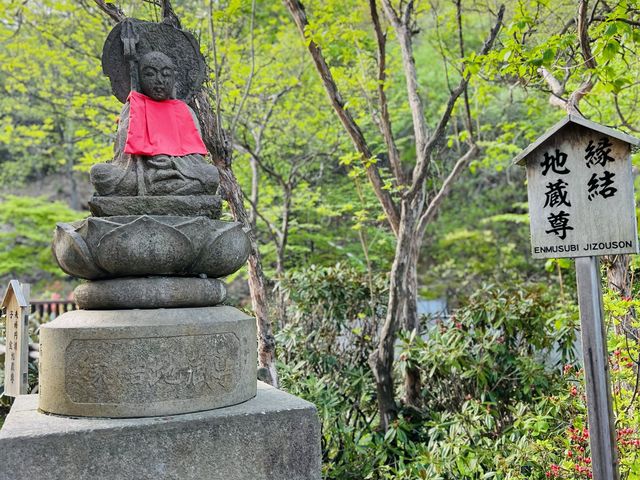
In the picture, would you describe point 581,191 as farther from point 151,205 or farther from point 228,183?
point 228,183

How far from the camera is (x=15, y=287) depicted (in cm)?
501

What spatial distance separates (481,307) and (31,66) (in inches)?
429

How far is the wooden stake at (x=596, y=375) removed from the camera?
3014mm

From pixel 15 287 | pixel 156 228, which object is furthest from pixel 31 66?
pixel 156 228

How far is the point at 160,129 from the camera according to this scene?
3.30 meters

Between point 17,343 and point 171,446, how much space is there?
2.93 m

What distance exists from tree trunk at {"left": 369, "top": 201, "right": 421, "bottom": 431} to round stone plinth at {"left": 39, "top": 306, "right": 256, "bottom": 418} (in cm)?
300

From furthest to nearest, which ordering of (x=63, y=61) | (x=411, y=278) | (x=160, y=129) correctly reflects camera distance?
(x=63, y=61), (x=411, y=278), (x=160, y=129)

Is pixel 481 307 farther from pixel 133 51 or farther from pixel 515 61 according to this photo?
pixel 133 51

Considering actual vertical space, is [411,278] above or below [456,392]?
above

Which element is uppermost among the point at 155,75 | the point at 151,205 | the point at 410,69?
the point at 410,69

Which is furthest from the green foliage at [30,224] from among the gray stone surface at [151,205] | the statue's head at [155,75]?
the gray stone surface at [151,205]

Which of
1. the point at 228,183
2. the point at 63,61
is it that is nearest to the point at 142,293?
the point at 228,183

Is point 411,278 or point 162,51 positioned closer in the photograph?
point 162,51
